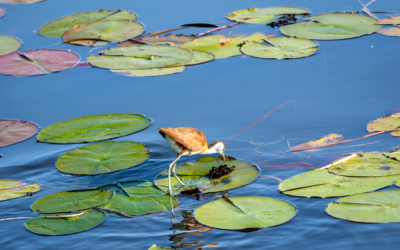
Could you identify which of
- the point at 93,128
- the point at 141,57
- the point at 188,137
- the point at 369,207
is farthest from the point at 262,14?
the point at 369,207

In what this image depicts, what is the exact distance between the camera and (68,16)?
9539mm

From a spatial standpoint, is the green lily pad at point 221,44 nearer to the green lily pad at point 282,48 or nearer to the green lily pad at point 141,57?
the green lily pad at point 282,48

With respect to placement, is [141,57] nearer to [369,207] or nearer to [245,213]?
[245,213]

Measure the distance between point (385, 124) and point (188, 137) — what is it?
2527mm

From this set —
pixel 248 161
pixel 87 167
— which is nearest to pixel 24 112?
pixel 87 167

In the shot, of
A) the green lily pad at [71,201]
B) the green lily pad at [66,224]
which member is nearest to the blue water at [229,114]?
the green lily pad at [66,224]

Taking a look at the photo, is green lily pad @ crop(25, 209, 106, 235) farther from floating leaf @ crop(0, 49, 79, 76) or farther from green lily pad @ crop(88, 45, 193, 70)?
floating leaf @ crop(0, 49, 79, 76)

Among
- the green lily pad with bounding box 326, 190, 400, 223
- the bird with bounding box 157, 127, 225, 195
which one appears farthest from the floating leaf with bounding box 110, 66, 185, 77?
the green lily pad with bounding box 326, 190, 400, 223

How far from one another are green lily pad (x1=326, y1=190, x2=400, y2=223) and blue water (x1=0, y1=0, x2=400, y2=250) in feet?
0.26

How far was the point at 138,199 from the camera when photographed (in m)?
4.47

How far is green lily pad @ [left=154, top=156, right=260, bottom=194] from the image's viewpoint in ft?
15.3

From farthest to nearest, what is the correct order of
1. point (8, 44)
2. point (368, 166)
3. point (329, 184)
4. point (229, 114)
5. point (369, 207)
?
point (8, 44) < point (229, 114) < point (368, 166) < point (329, 184) < point (369, 207)

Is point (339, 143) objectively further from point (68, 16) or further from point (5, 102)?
point (68, 16)

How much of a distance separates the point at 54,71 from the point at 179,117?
2693 mm
